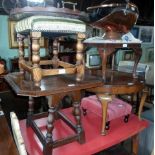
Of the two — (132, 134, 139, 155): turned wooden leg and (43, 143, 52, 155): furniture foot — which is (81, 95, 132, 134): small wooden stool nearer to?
(132, 134, 139, 155): turned wooden leg

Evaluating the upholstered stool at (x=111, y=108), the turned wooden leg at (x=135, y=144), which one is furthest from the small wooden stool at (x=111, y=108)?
the turned wooden leg at (x=135, y=144)

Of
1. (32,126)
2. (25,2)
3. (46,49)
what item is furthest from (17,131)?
(46,49)

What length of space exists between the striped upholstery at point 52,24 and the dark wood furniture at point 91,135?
2.76 ft

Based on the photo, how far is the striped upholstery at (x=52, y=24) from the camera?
1.04 metres

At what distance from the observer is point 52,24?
1085mm

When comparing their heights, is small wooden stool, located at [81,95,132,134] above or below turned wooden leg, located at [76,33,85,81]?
below

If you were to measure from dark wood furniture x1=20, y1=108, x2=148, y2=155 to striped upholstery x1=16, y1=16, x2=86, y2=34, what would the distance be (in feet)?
2.76

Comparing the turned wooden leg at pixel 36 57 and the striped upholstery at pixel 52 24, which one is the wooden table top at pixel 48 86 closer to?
the turned wooden leg at pixel 36 57

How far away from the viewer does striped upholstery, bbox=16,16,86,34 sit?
1037 millimetres

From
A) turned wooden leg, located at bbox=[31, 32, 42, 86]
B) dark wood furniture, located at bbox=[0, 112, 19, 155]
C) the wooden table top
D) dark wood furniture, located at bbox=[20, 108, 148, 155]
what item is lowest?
dark wood furniture, located at bbox=[20, 108, 148, 155]

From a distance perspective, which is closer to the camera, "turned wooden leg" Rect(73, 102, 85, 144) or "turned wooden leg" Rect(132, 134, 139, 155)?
"turned wooden leg" Rect(73, 102, 85, 144)

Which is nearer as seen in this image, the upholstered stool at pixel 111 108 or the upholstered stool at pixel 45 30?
the upholstered stool at pixel 45 30

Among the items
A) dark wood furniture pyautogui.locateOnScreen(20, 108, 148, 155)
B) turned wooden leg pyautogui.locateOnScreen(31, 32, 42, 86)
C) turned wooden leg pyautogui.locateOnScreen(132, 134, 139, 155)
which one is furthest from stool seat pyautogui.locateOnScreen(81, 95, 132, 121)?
turned wooden leg pyautogui.locateOnScreen(31, 32, 42, 86)

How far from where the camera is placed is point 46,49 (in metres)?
4.67
